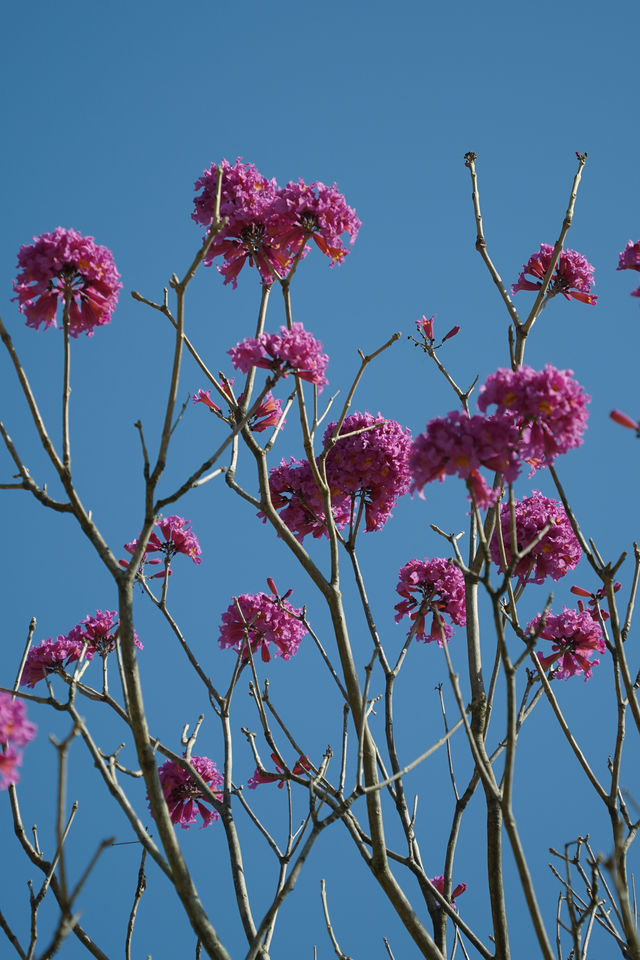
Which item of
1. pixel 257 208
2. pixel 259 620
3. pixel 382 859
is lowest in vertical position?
pixel 382 859

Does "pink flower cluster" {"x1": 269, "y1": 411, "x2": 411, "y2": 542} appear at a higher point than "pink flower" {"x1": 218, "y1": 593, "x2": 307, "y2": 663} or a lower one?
higher

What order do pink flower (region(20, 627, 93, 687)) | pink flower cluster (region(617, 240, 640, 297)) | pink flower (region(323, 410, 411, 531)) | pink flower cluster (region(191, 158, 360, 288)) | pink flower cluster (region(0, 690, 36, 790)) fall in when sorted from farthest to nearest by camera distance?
pink flower (region(20, 627, 93, 687))
pink flower (region(323, 410, 411, 531))
pink flower cluster (region(191, 158, 360, 288))
pink flower cluster (region(617, 240, 640, 297))
pink flower cluster (region(0, 690, 36, 790))

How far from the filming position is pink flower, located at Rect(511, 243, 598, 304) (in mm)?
5707

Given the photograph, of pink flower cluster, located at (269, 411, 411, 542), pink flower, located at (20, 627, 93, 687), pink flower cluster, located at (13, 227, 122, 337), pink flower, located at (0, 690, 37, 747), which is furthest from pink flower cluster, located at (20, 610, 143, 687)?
pink flower, located at (0, 690, 37, 747)

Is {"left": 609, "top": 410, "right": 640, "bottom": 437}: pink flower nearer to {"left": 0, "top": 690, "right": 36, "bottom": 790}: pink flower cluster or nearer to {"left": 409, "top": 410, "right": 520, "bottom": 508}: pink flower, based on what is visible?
{"left": 409, "top": 410, "right": 520, "bottom": 508}: pink flower

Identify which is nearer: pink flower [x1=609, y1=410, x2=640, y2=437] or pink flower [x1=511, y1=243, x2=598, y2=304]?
pink flower [x1=609, y1=410, x2=640, y2=437]

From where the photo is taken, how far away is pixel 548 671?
5305mm

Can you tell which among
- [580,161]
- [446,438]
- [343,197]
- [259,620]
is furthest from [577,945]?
[580,161]

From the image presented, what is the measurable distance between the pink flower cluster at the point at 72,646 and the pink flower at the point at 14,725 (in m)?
3.11

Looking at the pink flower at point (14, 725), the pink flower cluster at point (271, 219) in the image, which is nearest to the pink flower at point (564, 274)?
the pink flower cluster at point (271, 219)

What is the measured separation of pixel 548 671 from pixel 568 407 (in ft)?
8.41

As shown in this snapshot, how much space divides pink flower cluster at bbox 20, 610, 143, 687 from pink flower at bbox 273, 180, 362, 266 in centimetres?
280

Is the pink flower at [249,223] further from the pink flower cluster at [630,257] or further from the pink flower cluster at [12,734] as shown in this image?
the pink flower cluster at [12,734]

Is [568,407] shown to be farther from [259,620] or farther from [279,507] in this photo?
[259,620]
